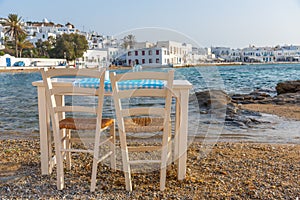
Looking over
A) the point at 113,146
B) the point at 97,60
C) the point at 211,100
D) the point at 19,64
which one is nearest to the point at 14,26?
the point at 19,64

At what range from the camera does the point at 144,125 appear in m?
2.37

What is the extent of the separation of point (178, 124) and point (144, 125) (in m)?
0.30

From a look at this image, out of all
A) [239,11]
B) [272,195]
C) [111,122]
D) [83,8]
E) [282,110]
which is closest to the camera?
[272,195]

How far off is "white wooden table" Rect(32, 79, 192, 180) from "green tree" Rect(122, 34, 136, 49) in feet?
2.19

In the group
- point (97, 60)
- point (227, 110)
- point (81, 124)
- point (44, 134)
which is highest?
point (97, 60)

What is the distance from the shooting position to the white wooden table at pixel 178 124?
2311mm

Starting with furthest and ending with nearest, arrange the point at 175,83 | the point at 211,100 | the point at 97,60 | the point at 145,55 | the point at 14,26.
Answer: the point at 14,26, the point at 211,100, the point at 97,60, the point at 145,55, the point at 175,83

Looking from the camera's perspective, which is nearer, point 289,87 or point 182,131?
point 182,131

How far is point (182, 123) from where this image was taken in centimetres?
236

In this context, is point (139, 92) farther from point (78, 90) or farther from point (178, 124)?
point (178, 124)

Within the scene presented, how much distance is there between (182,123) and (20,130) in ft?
11.9

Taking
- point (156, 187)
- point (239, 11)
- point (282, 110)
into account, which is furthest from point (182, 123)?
point (282, 110)

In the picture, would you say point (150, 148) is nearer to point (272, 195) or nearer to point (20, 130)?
point (272, 195)

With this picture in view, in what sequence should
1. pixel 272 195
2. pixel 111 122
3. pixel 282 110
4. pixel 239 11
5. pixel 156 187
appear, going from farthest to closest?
pixel 282 110
pixel 239 11
pixel 111 122
pixel 156 187
pixel 272 195
